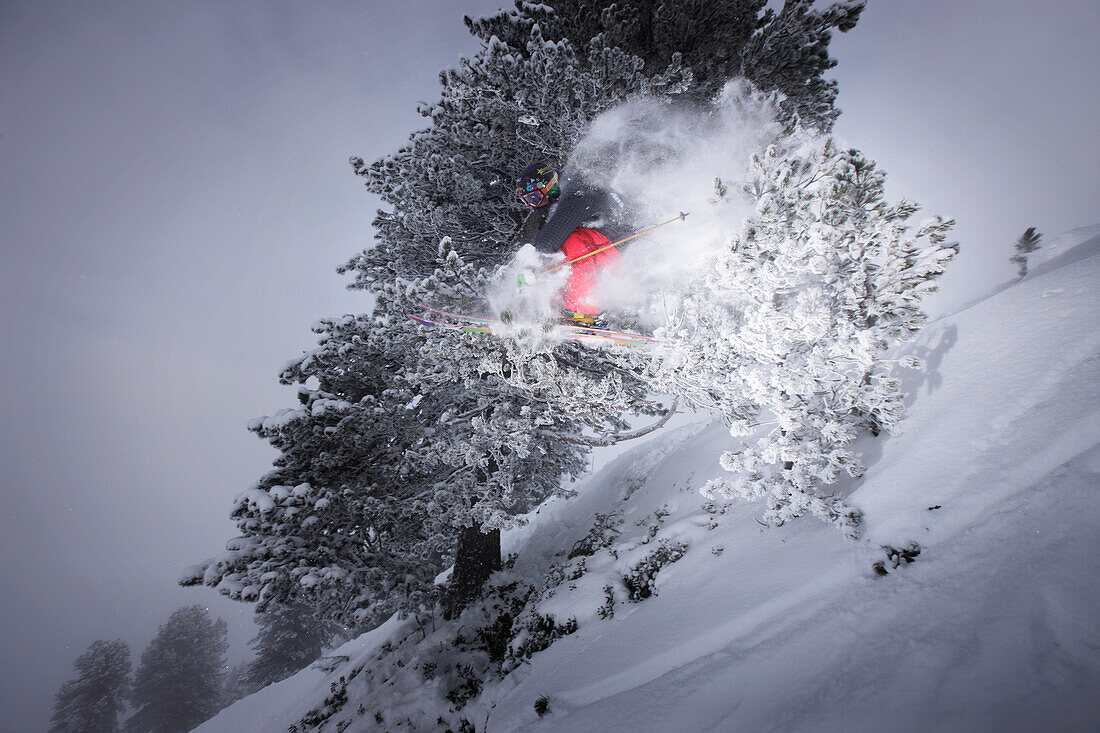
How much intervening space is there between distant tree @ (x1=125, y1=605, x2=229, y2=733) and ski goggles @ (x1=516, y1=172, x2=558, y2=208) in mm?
34009

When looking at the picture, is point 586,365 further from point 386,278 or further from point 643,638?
point 386,278

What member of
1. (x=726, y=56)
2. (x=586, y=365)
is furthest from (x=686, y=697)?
(x=726, y=56)

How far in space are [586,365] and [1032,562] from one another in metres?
4.41

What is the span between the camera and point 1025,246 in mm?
5492

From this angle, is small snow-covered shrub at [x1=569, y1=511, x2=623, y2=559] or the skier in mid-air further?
small snow-covered shrub at [x1=569, y1=511, x2=623, y2=559]

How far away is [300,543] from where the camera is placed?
4.33 metres

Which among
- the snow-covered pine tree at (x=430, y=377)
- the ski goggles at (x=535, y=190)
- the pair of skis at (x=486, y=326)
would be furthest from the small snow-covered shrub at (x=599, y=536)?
the ski goggles at (x=535, y=190)

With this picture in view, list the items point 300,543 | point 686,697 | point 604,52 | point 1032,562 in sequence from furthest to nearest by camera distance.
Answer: point 604,52, point 300,543, point 686,697, point 1032,562

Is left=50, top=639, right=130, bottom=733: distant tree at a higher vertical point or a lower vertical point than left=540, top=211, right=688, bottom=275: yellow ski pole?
lower

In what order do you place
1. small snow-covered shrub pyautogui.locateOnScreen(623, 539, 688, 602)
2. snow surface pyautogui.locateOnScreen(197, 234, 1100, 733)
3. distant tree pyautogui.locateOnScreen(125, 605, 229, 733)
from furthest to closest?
distant tree pyautogui.locateOnScreen(125, 605, 229, 733) < small snow-covered shrub pyautogui.locateOnScreen(623, 539, 688, 602) < snow surface pyautogui.locateOnScreen(197, 234, 1100, 733)

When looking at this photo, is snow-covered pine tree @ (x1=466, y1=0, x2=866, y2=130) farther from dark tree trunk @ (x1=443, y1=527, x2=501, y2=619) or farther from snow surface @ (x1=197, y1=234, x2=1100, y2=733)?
dark tree trunk @ (x1=443, y1=527, x2=501, y2=619)

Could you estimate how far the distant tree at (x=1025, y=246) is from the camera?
214 inches

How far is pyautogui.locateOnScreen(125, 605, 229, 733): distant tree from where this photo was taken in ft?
70.7

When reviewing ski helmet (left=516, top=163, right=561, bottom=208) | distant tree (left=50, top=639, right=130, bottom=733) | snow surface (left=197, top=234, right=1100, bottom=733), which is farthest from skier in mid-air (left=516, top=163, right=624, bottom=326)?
distant tree (left=50, top=639, right=130, bottom=733)
